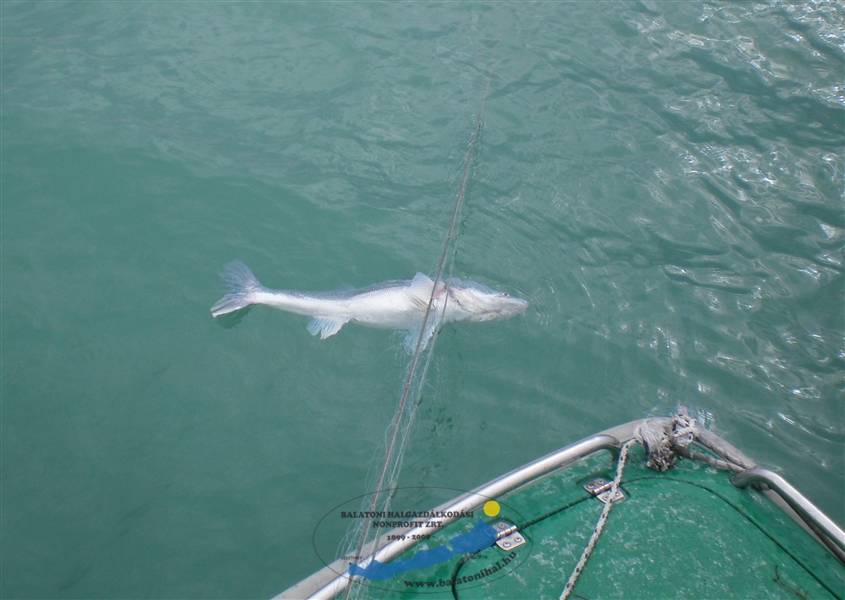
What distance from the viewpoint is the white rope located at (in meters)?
3.01

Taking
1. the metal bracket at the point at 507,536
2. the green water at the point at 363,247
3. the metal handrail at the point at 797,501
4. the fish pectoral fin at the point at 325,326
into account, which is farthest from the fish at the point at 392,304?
the metal handrail at the point at 797,501

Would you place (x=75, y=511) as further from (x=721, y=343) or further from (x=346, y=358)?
(x=721, y=343)

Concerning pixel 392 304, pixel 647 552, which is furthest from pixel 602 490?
pixel 392 304

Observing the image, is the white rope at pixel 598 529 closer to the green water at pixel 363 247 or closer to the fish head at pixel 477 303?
the green water at pixel 363 247

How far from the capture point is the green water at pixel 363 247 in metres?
4.94

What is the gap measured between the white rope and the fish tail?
350cm

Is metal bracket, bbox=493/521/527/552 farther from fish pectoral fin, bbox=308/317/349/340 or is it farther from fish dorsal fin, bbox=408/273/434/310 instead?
fish pectoral fin, bbox=308/317/349/340

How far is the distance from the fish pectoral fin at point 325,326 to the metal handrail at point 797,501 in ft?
10.7

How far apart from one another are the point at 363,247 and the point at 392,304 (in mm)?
1359

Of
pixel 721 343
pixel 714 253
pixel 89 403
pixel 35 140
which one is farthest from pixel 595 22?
pixel 89 403

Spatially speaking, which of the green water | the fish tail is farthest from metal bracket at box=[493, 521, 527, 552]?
the fish tail

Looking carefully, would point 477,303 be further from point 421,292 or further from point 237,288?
point 237,288

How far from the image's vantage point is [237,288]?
5.95m

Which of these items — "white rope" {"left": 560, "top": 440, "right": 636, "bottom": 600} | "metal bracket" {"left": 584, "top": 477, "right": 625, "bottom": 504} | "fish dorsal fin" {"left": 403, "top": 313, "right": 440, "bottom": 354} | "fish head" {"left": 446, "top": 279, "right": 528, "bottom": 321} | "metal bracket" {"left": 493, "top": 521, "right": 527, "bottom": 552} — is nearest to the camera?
"white rope" {"left": 560, "top": 440, "right": 636, "bottom": 600}
